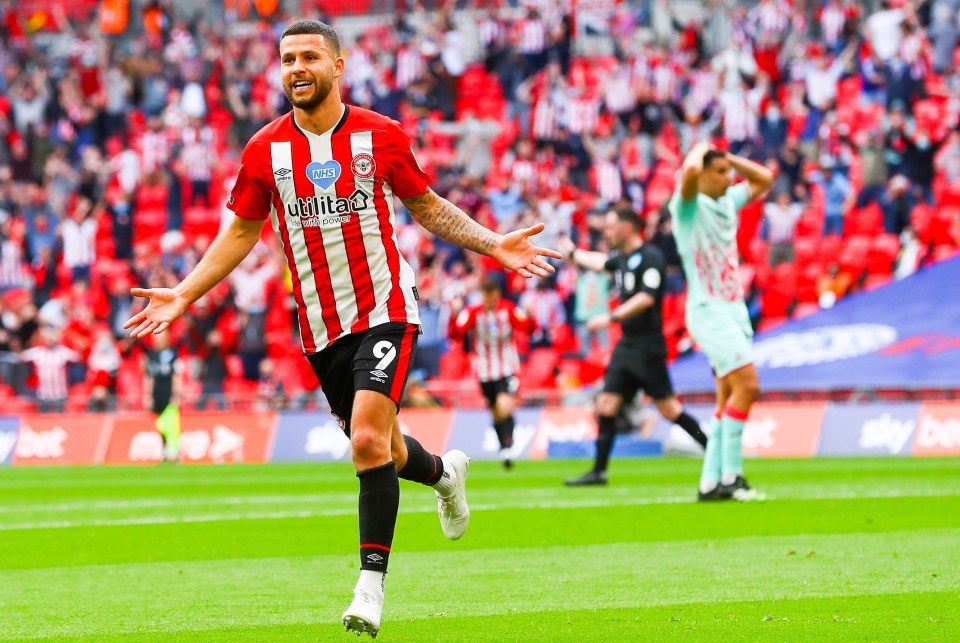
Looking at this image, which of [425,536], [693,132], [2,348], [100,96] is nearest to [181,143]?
[100,96]

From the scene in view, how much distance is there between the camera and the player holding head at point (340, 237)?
6344 mm

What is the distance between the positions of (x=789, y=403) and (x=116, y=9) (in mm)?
20978

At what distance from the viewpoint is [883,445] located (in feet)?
66.2

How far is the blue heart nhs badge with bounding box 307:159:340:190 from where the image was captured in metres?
6.43

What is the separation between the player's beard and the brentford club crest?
271 millimetres

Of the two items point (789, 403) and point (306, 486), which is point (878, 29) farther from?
point (306, 486)

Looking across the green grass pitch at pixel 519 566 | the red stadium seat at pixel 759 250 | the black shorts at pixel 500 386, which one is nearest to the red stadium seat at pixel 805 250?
the red stadium seat at pixel 759 250

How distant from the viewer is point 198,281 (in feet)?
21.7

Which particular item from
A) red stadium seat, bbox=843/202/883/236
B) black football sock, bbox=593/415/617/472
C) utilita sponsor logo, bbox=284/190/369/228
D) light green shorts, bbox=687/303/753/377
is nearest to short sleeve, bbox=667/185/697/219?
light green shorts, bbox=687/303/753/377

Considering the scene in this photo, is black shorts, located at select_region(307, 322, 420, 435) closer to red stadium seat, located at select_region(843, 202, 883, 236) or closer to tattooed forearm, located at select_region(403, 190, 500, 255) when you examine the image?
tattooed forearm, located at select_region(403, 190, 500, 255)

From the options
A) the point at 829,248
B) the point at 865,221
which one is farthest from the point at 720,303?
the point at 865,221

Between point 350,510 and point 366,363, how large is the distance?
6176mm

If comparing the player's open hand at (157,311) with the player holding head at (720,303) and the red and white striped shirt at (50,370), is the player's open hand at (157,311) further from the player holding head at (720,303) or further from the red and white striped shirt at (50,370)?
the red and white striped shirt at (50,370)

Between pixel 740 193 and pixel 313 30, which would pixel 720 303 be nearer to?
pixel 740 193
